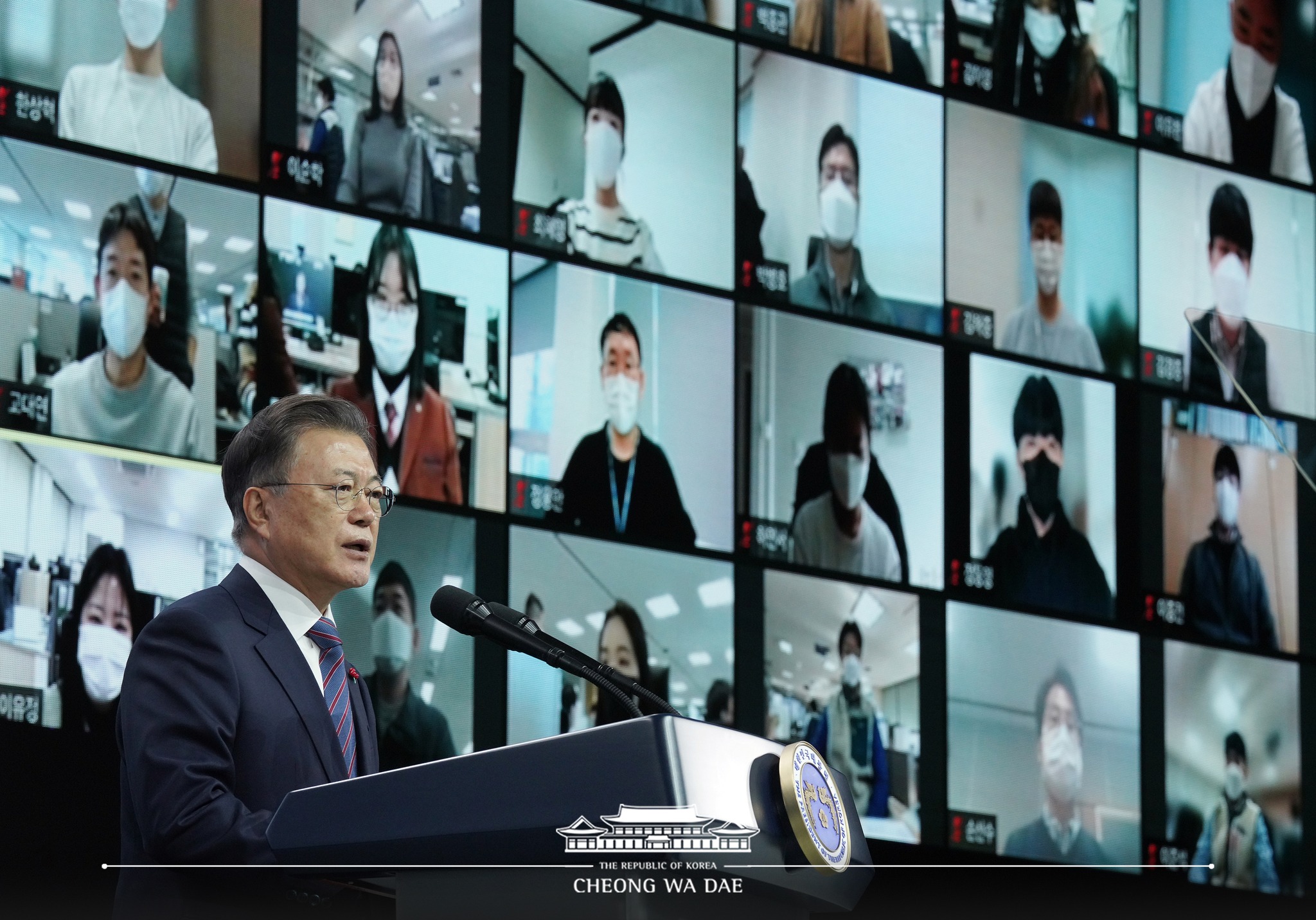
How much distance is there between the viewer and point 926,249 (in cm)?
466

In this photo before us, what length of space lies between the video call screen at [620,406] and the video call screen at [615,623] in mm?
63

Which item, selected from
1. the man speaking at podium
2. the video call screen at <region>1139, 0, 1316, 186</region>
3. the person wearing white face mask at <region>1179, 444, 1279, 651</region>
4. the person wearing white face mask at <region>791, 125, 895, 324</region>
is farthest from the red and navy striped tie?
the video call screen at <region>1139, 0, 1316, 186</region>

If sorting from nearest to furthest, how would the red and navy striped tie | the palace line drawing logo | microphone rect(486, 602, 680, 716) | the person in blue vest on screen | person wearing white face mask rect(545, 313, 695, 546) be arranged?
the palace line drawing logo < microphone rect(486, 602, 680, 716) < the red and navy striped tie < person wearing white face mask rect(545, 313, 695, 546) < the person in blue vest on screen

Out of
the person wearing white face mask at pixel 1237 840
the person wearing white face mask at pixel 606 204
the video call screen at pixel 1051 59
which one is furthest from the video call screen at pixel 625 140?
the person wearing white face mask at pixel 1237 840

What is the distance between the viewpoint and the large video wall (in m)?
3.52

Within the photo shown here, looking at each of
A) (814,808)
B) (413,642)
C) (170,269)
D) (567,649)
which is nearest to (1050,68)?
(413,642)

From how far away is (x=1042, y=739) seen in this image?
4.57m

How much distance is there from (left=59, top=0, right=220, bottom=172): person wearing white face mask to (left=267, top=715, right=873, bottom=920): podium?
2.22m

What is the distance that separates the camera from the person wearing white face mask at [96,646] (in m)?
3.35

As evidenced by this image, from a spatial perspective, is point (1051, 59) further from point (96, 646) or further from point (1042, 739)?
point (96, 646)

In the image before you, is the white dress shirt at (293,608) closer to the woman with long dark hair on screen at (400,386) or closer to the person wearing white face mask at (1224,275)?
the woman with long dark hair on screen at (400,386)

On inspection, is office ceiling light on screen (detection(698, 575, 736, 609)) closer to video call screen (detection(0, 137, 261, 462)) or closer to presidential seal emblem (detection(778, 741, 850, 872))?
video call screen (detection(0, 137, 261, 462))

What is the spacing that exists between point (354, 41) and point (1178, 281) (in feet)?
7.49

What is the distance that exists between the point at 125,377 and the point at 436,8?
1.08m
